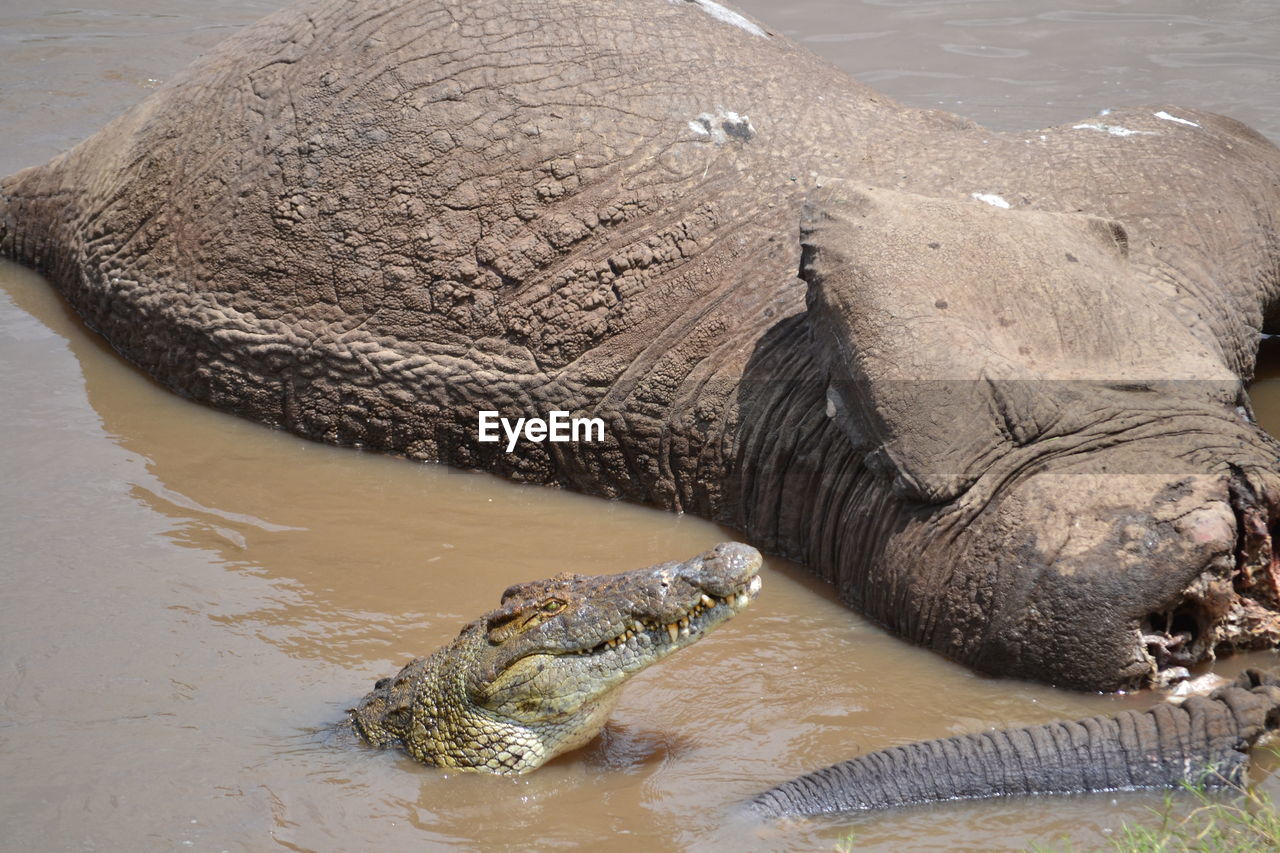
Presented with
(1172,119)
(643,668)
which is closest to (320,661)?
(643,668)

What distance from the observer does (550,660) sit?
3.60 m

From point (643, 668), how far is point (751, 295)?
1922mm

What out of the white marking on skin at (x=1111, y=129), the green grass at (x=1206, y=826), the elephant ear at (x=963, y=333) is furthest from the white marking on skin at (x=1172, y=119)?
the green grass at (x=1206, y=826)

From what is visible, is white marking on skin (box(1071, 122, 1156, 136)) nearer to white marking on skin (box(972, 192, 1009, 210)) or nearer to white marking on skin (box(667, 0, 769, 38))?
white marking on skin (box(972, 192, 1009, 210))

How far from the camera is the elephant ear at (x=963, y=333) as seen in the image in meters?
4.22

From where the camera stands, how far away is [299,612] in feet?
14.7

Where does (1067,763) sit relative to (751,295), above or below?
below

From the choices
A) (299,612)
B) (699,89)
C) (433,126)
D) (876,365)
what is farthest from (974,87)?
(299,612)

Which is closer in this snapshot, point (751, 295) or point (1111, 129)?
point (751, 295)

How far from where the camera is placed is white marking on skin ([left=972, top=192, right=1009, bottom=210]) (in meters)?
5.16

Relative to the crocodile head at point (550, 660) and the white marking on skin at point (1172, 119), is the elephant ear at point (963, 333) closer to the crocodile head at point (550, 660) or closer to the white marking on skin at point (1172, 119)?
the crocodile head at point (550, 660)

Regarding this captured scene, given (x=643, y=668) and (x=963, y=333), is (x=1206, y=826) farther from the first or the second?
(x=963, y=333)

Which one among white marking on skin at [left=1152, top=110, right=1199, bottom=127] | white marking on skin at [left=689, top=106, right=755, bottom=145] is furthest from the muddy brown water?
white marking on skin at [left=689, top=106, right=755, bottom=145]

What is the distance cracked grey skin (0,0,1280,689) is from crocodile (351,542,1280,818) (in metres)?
0.44
